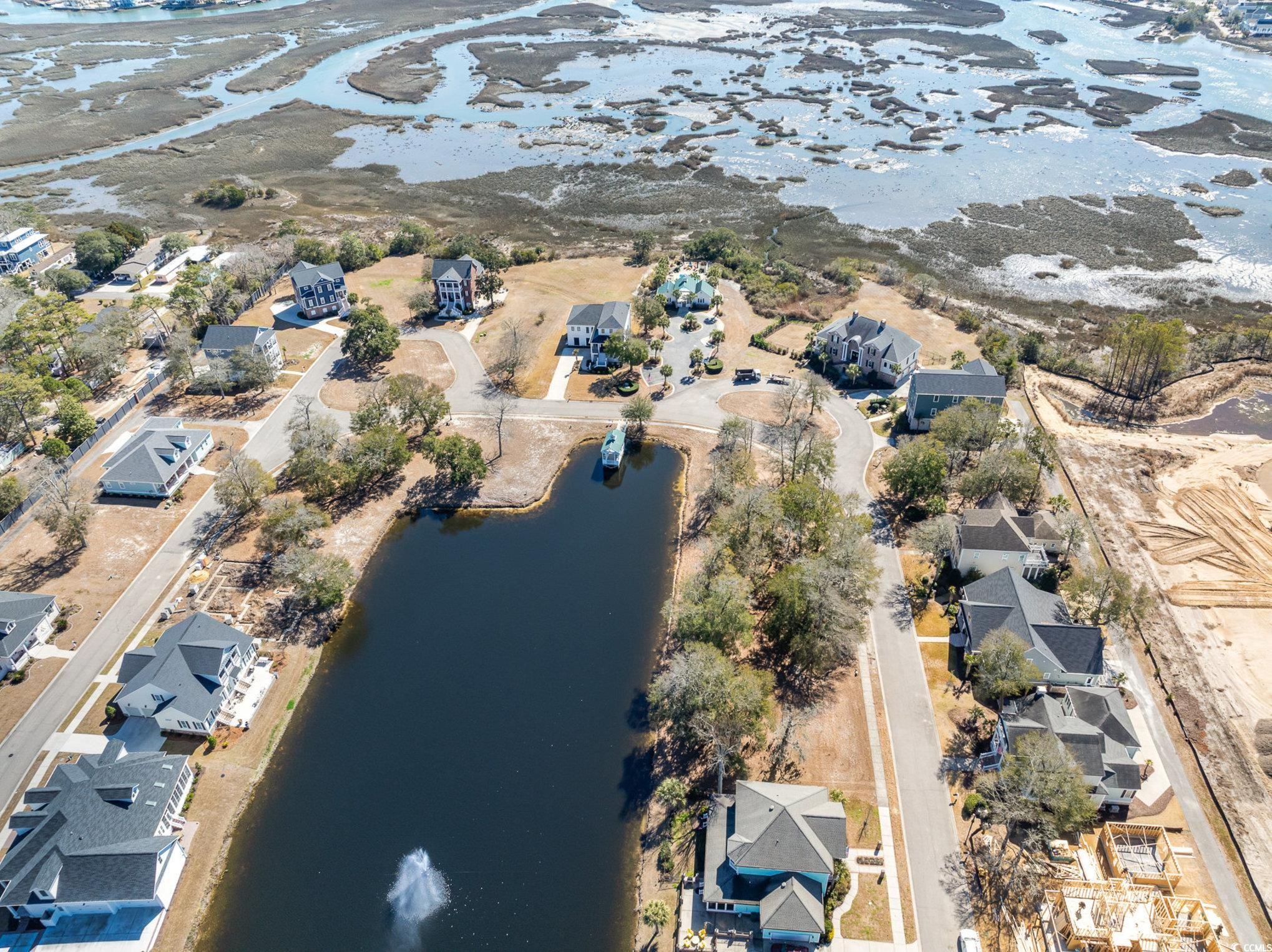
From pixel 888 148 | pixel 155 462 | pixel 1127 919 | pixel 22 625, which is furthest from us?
pixel 888 148

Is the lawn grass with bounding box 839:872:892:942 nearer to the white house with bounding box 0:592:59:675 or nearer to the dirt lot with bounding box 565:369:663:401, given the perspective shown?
the dirt lot with bounding box 565:369:663:401

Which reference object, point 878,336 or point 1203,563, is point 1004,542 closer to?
point 1203,563

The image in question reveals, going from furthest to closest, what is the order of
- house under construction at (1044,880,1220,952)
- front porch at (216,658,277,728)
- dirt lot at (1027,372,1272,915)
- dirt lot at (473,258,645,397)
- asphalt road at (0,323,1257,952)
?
dirt lot at (473,258,645,397) < front porch at (216,658,277,728) < dirt lot at (1027,372,1272,915) < asphalt road at (0,323,1257,952) < house under construction at (1044,880,1220,952)

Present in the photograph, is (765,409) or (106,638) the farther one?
(765,409)

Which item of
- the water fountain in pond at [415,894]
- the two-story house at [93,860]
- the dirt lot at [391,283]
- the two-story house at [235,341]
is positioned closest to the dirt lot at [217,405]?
the two-story house at [235,341]

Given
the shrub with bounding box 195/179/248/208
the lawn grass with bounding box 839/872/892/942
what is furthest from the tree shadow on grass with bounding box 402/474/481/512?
the shrub with bounding box 195/179/248/208

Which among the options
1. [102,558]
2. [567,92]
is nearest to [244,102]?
[567,92]

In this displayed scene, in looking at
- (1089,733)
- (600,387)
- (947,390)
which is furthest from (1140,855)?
(600,387)

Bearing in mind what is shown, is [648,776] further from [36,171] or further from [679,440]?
[36,171]
